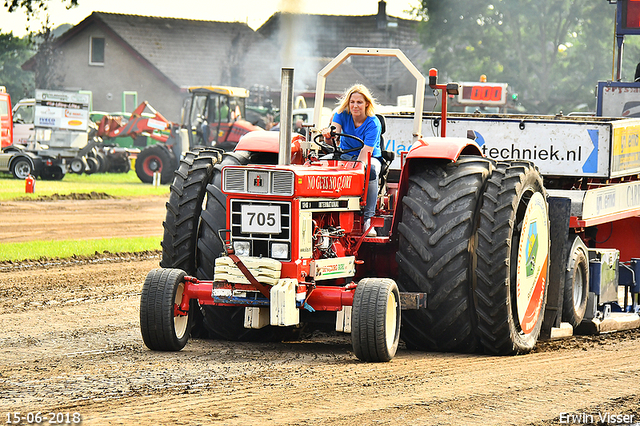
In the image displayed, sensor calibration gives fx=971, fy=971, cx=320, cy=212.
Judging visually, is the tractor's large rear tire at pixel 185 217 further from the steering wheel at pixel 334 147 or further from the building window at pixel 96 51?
the building window at pixel 96 51

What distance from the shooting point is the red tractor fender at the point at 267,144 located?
7777 millimetres

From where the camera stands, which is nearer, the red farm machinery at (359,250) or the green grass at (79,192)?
the red farm machinery at (359,250)

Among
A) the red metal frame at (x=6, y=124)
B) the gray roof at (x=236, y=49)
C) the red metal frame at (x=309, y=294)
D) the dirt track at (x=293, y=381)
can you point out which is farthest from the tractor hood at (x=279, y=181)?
the gray roof at (x=236, y=49)

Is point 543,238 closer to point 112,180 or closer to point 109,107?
point 112,180

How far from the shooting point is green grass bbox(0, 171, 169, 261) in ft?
45.9

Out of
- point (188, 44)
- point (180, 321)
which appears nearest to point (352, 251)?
point (180, 321)

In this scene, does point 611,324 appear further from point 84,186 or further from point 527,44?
point 527,44

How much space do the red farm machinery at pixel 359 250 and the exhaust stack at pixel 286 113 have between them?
1 cm

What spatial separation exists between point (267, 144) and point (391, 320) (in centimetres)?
205

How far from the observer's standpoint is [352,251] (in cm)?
731

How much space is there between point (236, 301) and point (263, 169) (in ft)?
3.02

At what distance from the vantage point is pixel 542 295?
26.5 feet

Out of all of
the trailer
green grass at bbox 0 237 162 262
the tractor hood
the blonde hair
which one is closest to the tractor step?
the trailer

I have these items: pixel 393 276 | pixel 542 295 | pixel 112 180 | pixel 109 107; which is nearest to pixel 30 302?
pixel 393 276
